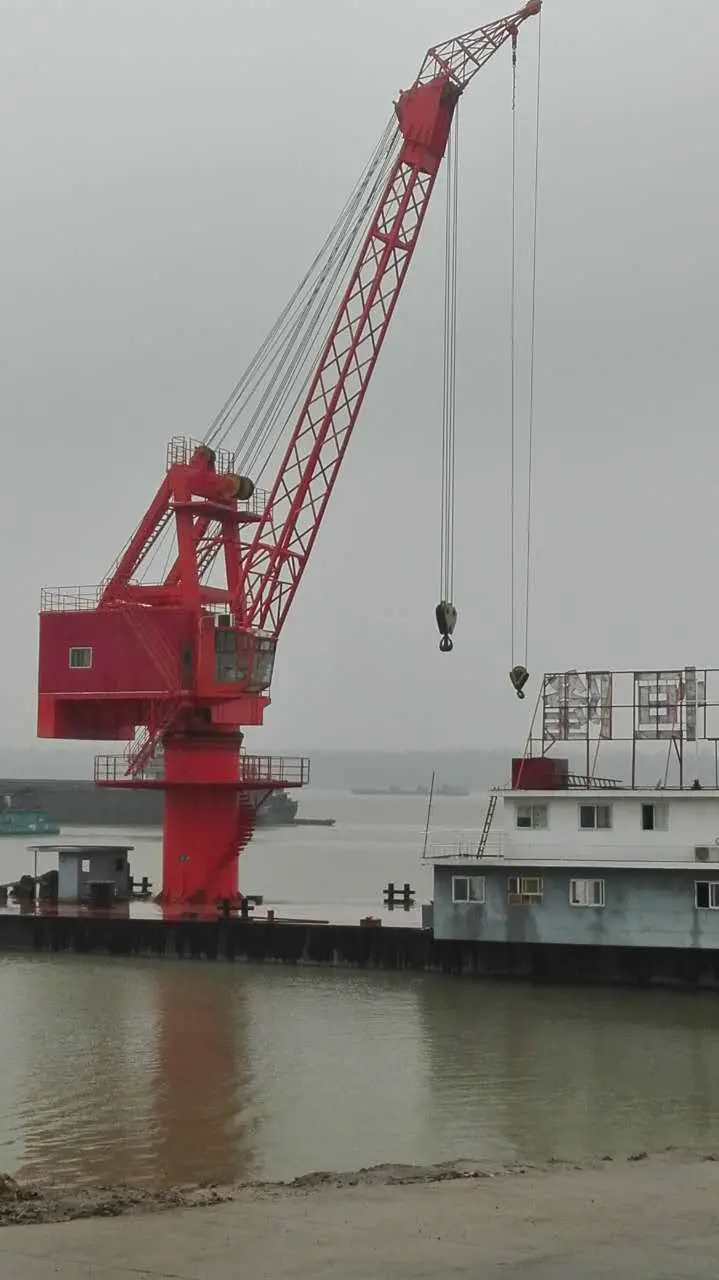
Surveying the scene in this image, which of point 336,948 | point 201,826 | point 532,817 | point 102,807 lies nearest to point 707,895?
point 532,817

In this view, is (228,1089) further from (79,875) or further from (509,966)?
(79,875)

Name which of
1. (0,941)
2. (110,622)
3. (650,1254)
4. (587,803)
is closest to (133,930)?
(0,941)

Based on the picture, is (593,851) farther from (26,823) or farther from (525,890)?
(26,823)

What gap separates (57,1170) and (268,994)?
17.3 metres

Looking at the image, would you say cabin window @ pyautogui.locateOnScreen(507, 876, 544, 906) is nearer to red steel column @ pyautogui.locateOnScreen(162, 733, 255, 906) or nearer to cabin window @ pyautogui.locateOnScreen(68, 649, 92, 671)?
red steel column @ pyautogui.locateOnScreen(162, 733, 255, 906)

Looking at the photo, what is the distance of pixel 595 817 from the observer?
3800 centimetres

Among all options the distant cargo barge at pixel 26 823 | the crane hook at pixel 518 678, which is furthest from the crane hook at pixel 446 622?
the distant cargo barge at pixel 26 823

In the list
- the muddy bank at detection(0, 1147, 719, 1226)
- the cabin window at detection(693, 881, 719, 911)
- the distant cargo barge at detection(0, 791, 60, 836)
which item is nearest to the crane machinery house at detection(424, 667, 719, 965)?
the cabin window at detection(693, 881, 719, 911)

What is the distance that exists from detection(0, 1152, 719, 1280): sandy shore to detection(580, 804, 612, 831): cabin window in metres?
19.0

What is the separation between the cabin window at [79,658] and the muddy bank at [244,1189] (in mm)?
29798

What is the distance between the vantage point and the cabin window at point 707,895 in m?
36.4

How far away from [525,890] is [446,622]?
8772 millimetres

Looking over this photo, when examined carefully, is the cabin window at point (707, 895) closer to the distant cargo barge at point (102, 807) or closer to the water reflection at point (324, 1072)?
the water reflection at point (324, 1072)

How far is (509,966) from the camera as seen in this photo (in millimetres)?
38688
